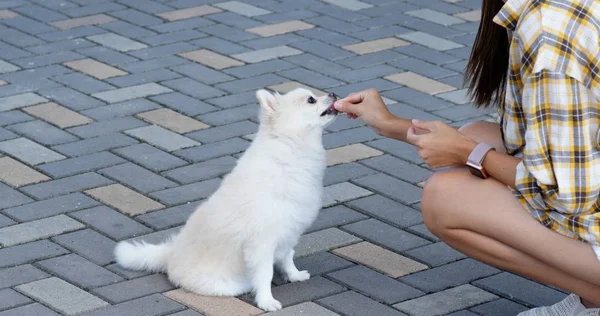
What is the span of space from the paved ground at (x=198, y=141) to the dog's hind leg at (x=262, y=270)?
6 cm

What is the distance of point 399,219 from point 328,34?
224 centimetres

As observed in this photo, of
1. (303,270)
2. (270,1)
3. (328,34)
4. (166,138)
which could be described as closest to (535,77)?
(303,270)

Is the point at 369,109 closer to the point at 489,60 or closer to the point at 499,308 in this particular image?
the point at 489,60

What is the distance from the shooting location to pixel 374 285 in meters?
3.36

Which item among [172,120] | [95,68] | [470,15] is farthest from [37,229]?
[470,15]

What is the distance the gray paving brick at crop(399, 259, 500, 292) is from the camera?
3.37m

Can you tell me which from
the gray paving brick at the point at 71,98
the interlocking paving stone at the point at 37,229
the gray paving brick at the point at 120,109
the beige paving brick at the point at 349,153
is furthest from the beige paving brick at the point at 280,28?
the interlocking paving stone at the point at 37,229

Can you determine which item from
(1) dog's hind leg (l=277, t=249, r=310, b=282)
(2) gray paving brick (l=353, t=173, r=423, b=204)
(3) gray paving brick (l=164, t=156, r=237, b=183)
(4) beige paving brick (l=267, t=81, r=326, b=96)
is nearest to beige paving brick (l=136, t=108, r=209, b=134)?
(3) gray paving brick (l=164, t=156, r=237, b=183)

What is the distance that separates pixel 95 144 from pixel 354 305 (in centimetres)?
165

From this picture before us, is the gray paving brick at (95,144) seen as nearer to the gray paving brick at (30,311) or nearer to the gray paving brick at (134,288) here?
the gray paving brick at (134,288)

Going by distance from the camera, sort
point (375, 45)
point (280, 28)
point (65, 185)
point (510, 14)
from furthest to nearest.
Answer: point (280, 28) → point (375, 45) → point (65, 185) → point (510, 14)

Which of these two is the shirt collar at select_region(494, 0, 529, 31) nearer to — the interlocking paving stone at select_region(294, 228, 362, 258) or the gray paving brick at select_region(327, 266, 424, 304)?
the gray paving brick at select_region(327, 266, 424, 304)

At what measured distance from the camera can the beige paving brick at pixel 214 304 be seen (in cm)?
316

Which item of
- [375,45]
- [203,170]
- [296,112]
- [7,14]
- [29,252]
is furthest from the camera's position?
[7,14]
